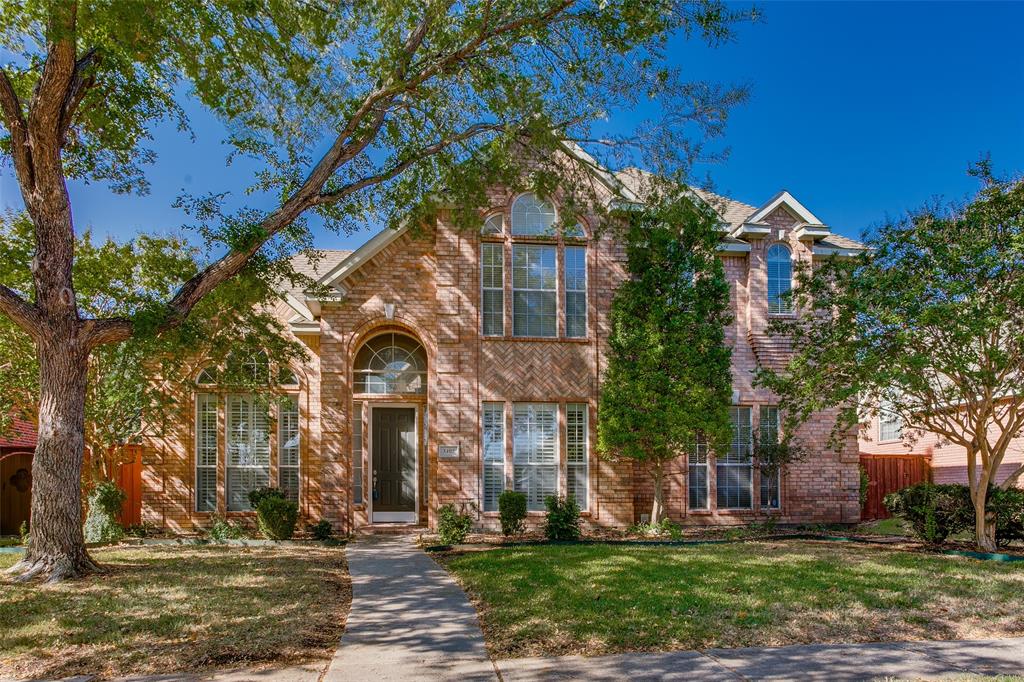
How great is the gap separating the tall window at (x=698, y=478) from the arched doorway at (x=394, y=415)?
553cm

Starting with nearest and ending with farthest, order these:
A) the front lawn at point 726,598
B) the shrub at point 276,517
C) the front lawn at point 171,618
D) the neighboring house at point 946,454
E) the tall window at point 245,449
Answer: the front lawn at point 171,618, the front lawn at point 726,598, the shrub at point 276,517, the tall window at point 245,449, the neighboring house at point 946,454

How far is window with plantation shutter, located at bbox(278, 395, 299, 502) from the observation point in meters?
15.1

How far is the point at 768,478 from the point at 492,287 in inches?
269

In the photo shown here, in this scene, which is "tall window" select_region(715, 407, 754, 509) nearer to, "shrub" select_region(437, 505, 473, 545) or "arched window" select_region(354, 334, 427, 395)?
"shrub" select_region(437, 505, 473, 545)

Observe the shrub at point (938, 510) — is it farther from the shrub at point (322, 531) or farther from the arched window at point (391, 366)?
the shrub at point (322, 531)

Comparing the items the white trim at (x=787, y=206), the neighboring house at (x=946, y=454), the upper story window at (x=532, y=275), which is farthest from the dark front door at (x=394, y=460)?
the neighboring house at (x=946, y=454)

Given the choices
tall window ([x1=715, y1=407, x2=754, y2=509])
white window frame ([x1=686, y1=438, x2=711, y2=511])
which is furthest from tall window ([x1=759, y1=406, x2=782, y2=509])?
white window frame ([x1=686, y1=438, x2=711, y2=511])

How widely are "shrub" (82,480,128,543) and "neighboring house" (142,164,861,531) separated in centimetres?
189

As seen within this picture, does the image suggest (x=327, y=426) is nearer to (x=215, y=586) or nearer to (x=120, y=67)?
(x=215, y=586)

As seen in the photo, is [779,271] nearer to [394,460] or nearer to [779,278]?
[779,278]

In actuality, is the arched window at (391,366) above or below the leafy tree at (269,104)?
below

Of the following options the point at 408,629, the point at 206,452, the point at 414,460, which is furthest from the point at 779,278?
the point at 206,452

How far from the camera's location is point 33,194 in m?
9.40

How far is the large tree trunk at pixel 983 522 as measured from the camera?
37.8ft
